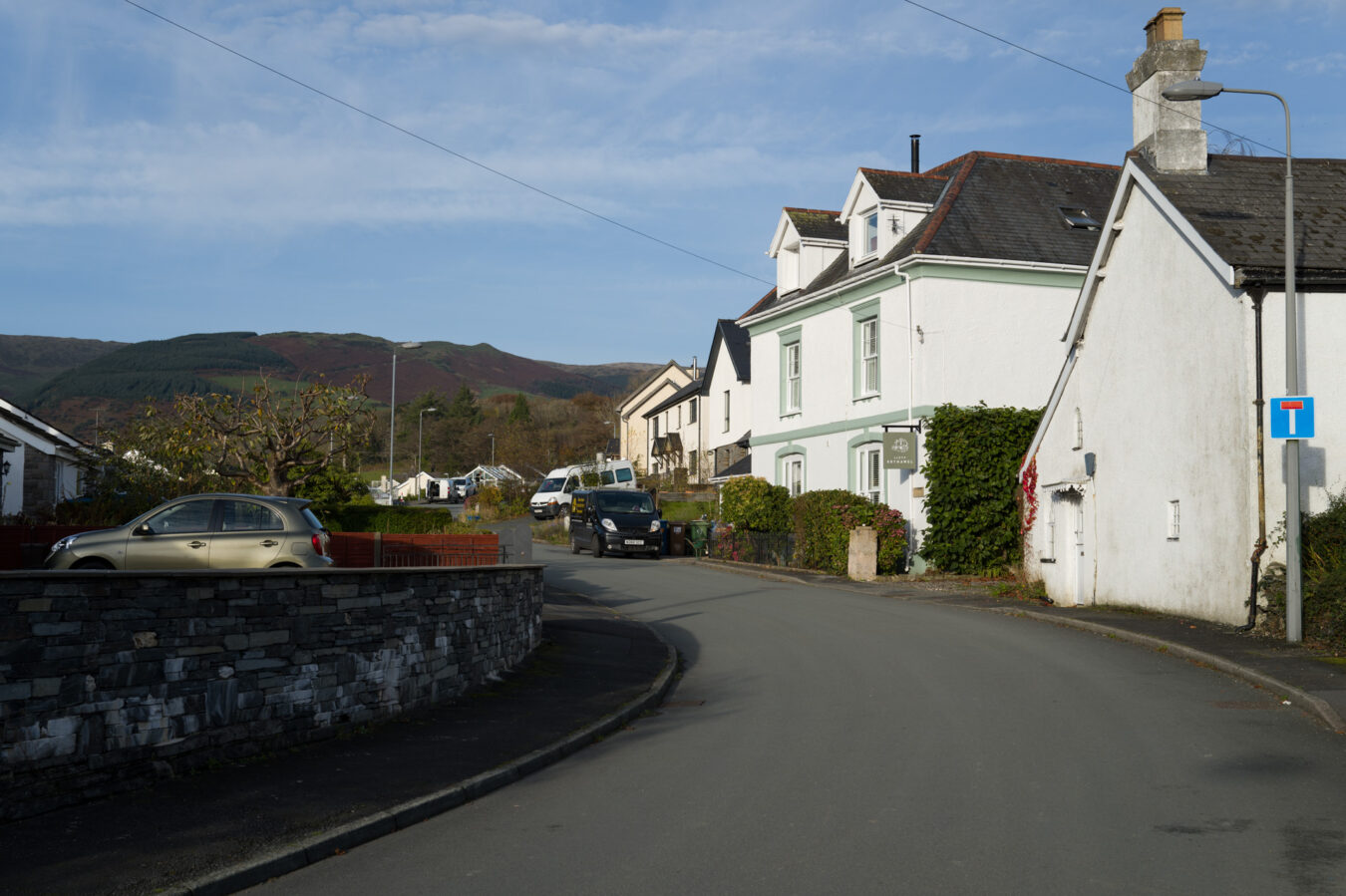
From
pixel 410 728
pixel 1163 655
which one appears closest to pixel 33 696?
pixel 410 728

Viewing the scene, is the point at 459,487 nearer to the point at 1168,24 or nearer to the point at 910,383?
the point at 910,383

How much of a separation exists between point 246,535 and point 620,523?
2006 cm

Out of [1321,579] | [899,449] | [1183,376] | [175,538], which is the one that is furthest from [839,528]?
[175,538]

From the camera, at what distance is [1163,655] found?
14.4 metres

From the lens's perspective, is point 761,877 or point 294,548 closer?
point 761,877

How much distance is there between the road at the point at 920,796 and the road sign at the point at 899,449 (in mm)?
13537

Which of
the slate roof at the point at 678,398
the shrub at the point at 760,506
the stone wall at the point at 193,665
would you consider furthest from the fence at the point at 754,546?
the slate roof at the point at 678,398

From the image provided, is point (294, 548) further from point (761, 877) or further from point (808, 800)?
point (761, 877)

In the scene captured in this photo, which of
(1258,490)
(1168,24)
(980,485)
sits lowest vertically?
(1258,490)

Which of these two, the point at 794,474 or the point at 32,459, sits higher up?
the point at 32,459

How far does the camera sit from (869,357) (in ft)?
98.9

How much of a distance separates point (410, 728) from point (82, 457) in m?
18.8

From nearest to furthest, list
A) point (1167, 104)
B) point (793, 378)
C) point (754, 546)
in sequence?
point (1167, 104) → point (754, 546) → point (793, 378)

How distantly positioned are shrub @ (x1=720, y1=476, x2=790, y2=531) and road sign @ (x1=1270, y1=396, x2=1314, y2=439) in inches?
773
